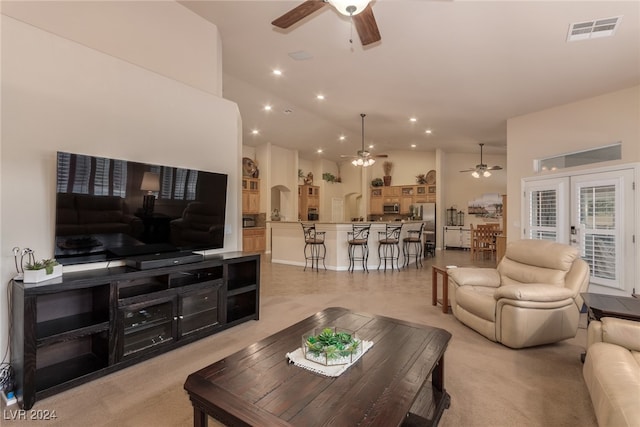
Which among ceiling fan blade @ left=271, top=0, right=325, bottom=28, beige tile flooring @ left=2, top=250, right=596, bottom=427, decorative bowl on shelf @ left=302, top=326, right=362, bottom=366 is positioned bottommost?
beige tile flooring @ left=2, top=250, right=596, bottom=427

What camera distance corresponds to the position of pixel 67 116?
259 cm

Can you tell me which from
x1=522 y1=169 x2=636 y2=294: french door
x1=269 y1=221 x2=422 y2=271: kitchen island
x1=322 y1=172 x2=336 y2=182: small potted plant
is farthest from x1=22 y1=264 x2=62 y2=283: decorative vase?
x1=322 y1=172 x2=336 y2=182: small potted plant

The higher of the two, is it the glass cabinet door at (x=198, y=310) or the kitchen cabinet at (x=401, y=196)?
the kitchen cabinet at (x=401, y=196)

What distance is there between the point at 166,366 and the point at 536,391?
2.99 m

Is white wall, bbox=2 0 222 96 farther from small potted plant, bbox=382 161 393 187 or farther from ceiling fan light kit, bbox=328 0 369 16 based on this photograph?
small potted plant, bbox=382 161 393 187

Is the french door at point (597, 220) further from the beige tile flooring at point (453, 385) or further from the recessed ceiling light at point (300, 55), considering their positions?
the recessed ceiling light at point (300, 55)

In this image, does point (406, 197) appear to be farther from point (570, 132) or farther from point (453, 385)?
point (453, 385)

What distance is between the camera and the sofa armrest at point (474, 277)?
11.7ft

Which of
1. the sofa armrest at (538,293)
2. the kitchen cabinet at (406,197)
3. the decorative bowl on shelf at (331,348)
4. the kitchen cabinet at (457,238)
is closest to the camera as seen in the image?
the decorative bowl on shelf at (331,348)

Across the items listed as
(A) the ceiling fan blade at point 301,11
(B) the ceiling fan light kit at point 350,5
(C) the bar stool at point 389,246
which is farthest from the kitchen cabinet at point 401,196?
(B) the ceiling fan light kit at point 350,5

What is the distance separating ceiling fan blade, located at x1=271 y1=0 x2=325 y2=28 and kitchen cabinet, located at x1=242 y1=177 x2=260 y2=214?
22.6ft

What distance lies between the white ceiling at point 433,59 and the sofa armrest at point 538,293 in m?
2.76

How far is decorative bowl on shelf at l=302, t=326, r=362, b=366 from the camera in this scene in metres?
1.68

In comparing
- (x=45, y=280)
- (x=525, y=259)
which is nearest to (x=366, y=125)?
(x=525, y=259)
